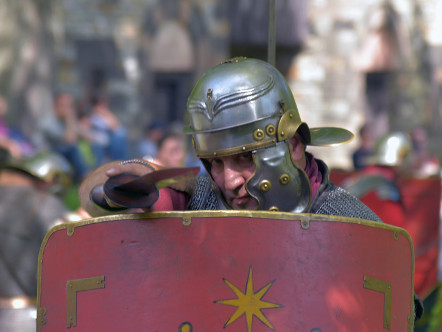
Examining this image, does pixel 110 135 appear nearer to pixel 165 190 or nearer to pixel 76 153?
pixel 76 153

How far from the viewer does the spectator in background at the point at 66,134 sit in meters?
8.51

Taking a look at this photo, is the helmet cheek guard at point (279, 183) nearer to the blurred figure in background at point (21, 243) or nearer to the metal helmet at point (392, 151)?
the blurred figure in background at point (21, 243)

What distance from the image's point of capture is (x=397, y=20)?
16281 millimetres

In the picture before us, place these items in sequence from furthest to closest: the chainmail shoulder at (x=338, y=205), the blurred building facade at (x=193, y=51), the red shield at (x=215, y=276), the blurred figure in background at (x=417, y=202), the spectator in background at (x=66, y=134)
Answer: the blurred building facade at (x=193, y=51), the spectator in background at (x=66, y=134), the blurred figure in background at (x=417, y=202), the chainmail shoulder at (x=338, y=205), the red shield at (x=215, y=276)

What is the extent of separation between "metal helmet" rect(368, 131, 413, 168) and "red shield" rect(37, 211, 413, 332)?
423 cm

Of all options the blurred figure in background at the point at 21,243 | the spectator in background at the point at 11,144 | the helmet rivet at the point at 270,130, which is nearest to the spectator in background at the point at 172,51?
the spectator in background at the point at 11,144

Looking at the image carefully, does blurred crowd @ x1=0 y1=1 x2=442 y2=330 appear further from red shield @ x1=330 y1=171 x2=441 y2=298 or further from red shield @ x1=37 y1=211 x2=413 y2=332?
red shield @ x1=37 y1=211 x2=413 y2=332

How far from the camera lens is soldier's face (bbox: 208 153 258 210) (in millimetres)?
2945

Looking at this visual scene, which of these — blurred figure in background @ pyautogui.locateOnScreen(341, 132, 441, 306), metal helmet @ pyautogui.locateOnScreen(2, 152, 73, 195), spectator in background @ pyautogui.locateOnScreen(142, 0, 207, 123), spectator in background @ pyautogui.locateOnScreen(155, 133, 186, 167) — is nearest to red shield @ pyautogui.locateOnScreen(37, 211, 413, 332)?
metal helmet @ pyautogui.locateOnScreen(2, 152, 73, 195)

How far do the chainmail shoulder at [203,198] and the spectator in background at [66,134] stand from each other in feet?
17.4

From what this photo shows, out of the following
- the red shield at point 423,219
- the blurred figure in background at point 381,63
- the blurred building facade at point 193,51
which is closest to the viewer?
the red shield at point 423,219

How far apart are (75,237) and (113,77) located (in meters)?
9.78

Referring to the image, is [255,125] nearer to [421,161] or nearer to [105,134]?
[105,134]

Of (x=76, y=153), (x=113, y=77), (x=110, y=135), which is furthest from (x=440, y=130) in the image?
(x=76, y=153)
